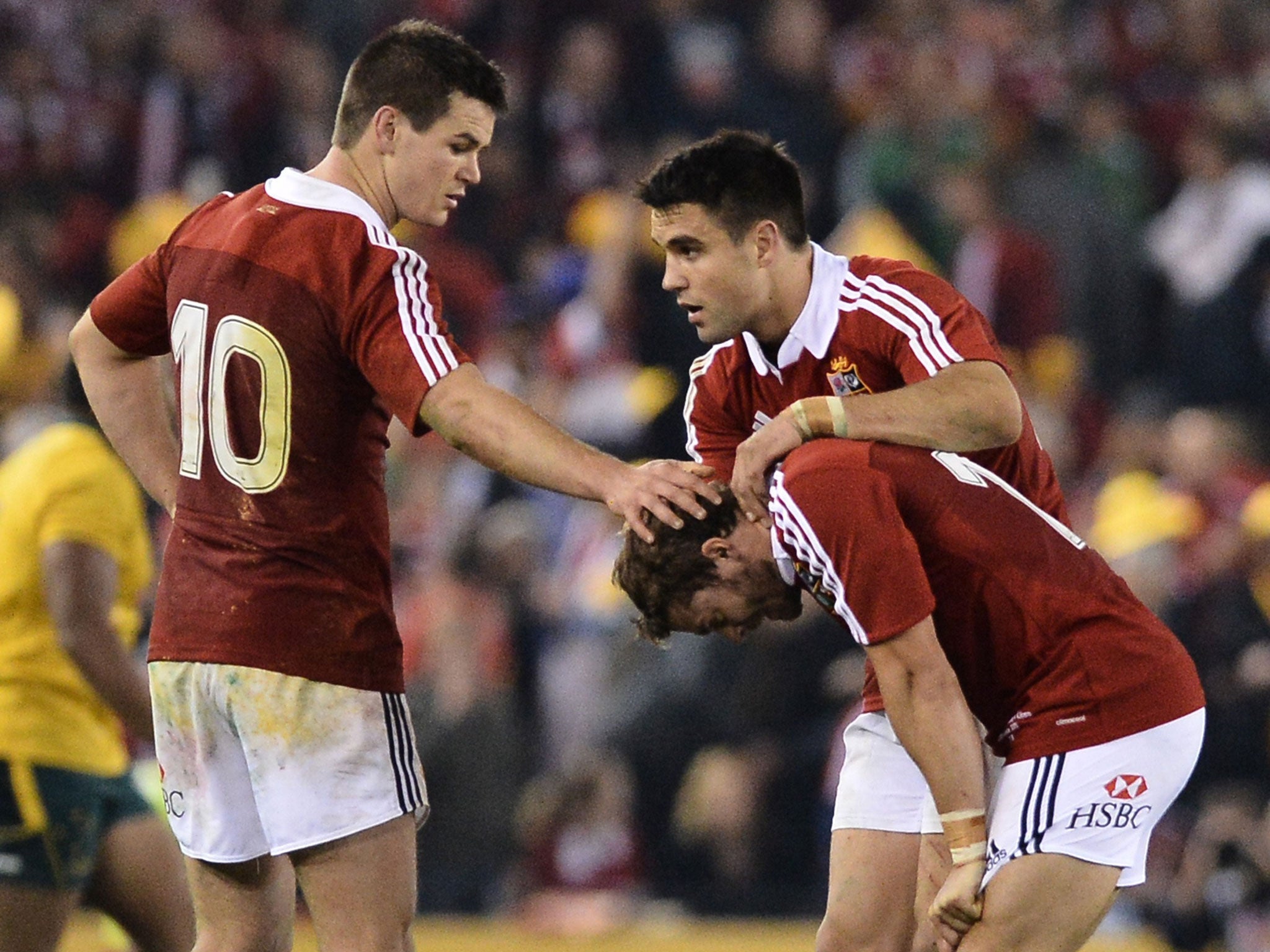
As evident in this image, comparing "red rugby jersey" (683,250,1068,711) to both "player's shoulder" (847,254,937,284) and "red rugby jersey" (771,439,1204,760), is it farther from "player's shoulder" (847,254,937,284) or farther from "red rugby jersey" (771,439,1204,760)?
"red rugby jersey" (771,439,1204,760)

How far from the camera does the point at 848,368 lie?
4426 mm

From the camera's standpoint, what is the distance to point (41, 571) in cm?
520

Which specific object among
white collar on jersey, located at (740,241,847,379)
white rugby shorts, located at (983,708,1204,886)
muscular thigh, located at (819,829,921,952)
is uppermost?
white collar on jersey, located at (740,241,847,379)

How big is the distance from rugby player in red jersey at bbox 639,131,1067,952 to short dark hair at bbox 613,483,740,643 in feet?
1.28

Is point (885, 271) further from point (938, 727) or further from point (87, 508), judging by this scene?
point (87, 508)

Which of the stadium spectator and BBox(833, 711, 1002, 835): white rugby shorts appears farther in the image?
the stadium spectator

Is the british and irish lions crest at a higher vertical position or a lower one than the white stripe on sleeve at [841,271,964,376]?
lower

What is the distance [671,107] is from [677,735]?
4167mm

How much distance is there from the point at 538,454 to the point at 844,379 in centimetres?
95

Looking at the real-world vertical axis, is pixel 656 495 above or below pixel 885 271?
below

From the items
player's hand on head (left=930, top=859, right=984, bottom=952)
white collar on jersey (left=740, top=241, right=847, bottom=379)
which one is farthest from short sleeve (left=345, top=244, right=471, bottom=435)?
player's hand on head (left=930, top=859, right=984, bottom=952)

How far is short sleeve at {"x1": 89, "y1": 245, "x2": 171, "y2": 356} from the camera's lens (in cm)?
436

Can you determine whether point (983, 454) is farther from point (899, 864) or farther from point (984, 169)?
point (984, 169)

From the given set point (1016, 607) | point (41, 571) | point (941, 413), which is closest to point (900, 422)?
point (941, 413)
